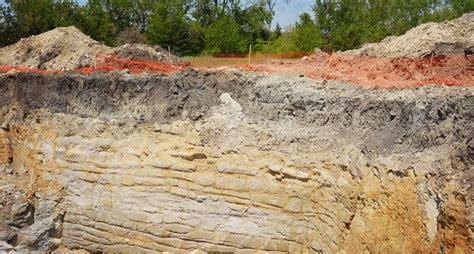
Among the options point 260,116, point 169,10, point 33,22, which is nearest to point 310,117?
point 260,116

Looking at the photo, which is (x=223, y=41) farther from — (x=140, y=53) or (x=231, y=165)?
(x=231, y=165)

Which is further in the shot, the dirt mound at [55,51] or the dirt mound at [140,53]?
the dirt mound at [55,51]

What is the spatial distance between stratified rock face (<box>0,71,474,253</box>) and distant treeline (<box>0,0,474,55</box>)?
19745 mm

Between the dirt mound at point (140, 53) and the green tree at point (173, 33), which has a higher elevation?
the green tree at point (173, 33)

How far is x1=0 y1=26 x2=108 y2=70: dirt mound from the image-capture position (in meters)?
15.4

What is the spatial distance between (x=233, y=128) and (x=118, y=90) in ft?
9.57

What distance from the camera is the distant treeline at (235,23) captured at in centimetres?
3145

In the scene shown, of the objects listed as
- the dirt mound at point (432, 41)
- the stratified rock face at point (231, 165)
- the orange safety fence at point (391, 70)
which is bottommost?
the stratified rock face at point (231, 165)

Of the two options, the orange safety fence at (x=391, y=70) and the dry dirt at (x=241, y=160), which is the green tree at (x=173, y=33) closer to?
the orange safety fence at (x=391, y=70)

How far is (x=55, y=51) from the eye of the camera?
16109mm

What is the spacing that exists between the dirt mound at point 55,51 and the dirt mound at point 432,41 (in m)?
8.29

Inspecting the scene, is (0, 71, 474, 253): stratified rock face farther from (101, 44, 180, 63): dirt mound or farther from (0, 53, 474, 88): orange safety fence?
(101, 44, 180, 63): dirt mound

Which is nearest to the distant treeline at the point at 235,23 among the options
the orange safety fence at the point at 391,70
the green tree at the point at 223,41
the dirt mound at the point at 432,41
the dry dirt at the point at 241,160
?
the green tree at the point at 223,41

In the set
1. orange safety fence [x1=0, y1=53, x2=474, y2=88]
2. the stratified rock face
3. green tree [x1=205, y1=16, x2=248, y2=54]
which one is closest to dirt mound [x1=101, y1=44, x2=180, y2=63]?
orange safety fence [x1=0, y1=53, x2=474, y2=88]
